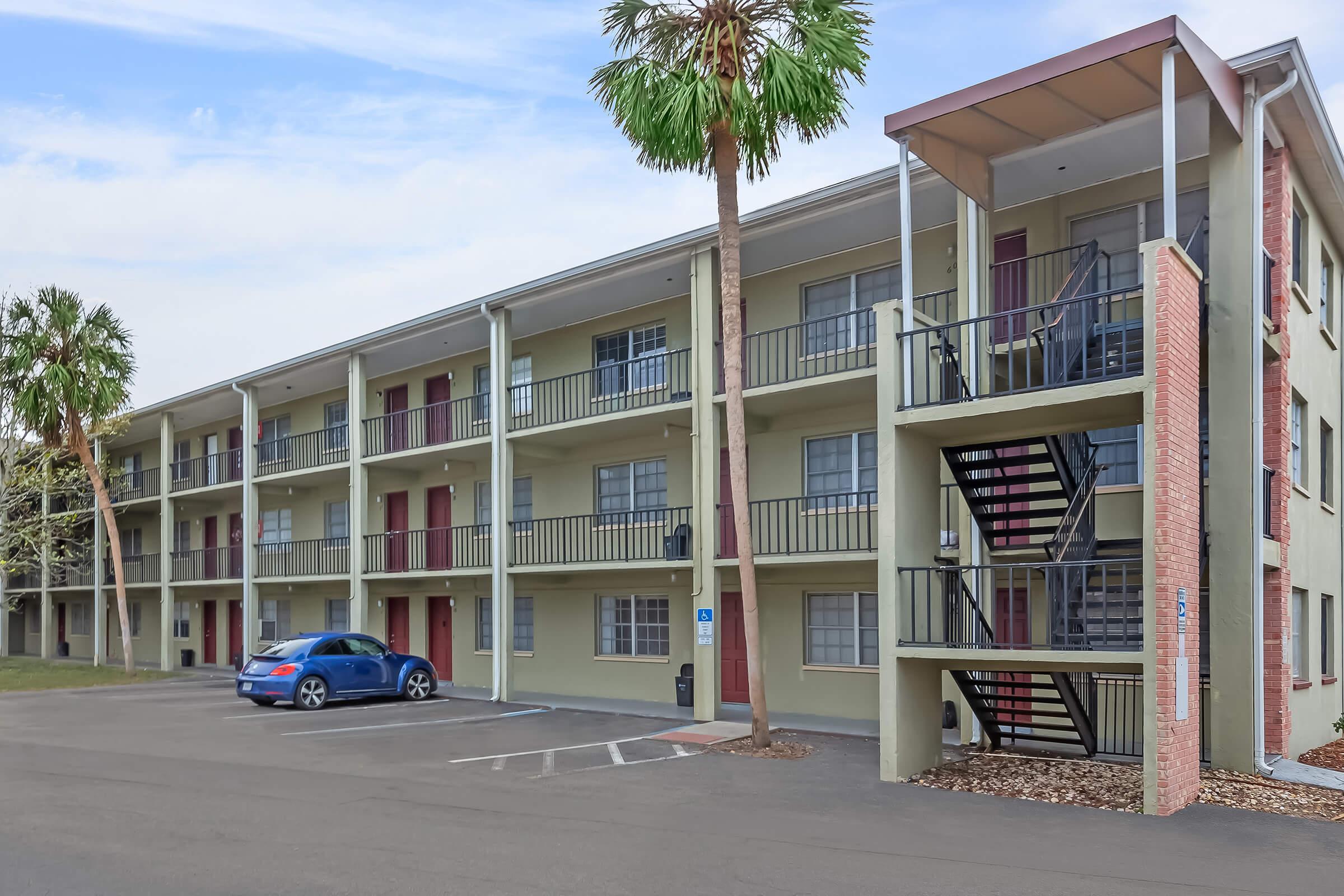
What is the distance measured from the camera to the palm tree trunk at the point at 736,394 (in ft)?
47.3

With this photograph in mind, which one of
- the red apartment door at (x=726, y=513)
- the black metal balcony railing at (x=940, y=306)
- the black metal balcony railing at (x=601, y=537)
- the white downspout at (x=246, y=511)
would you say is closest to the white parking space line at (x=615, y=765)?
the red apartment door at (x=726, y=513)

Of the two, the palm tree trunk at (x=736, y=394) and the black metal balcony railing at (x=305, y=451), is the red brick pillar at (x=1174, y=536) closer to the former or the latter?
the palm tree trunk at (x=736, y=394)

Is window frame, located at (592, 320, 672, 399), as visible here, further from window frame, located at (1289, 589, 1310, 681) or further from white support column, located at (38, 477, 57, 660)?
white support column, located at (38, 477, 57, 660)

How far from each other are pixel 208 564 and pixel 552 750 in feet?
64.4

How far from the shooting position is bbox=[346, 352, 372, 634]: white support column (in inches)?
979

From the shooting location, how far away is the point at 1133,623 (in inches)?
504

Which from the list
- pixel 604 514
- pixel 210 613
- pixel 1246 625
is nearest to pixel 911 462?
pixel 1246 625

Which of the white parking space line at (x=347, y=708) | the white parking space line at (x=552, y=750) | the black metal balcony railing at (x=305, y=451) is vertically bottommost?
the white parking space line at (x=347, y=708)

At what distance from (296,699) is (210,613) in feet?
52.1

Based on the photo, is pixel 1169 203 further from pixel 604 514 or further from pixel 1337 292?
pixel 604 514

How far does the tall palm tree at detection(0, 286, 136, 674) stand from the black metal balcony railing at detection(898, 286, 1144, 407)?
2226 centimetres

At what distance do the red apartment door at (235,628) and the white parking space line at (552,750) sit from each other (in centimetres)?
2031

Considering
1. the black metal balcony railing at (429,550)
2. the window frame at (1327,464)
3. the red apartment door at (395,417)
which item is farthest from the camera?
the red apartment door at (395,417)

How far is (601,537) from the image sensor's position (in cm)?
2147
